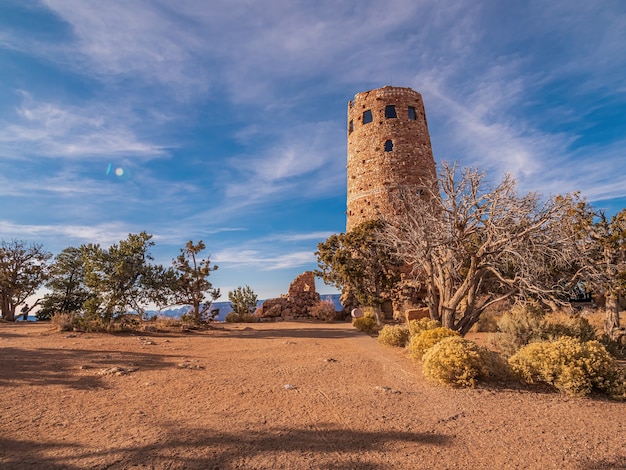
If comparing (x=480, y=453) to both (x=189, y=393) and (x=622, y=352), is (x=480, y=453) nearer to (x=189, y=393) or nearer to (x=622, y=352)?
(x=189, y=393)

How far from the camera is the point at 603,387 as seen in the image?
22.2 ft

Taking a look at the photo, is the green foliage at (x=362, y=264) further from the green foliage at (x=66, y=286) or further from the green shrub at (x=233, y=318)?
the green foliage at (x=66, y=286)

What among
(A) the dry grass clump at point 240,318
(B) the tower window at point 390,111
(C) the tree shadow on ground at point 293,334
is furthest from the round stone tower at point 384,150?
(C) the tree shadow on ground at point 293,334

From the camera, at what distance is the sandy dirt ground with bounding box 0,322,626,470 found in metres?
4.30

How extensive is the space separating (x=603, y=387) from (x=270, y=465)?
21.3ft

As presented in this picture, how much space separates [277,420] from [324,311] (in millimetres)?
20887

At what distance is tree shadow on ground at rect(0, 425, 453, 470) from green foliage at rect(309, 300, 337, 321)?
20.9 m

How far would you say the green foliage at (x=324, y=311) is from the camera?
2580 cm

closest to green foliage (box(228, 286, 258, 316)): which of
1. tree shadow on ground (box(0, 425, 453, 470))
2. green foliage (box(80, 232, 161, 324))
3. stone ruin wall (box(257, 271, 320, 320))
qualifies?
stone ruin wall (box(257, 271, 320, 320))

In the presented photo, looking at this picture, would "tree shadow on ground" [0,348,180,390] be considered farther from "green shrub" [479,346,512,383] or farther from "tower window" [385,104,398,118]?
"tower window" [385,104,398,118]

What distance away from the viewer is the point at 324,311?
26.0 m

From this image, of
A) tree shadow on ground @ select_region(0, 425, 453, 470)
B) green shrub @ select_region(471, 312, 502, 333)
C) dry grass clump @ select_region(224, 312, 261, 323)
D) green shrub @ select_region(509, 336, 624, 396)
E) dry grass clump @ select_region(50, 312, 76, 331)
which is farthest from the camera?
dry grass clump @ select_region(224, 312, 261, 323)

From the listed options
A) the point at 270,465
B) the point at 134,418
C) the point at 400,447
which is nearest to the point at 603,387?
the point at 400,447

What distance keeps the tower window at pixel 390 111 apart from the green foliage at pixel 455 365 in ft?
76.5
